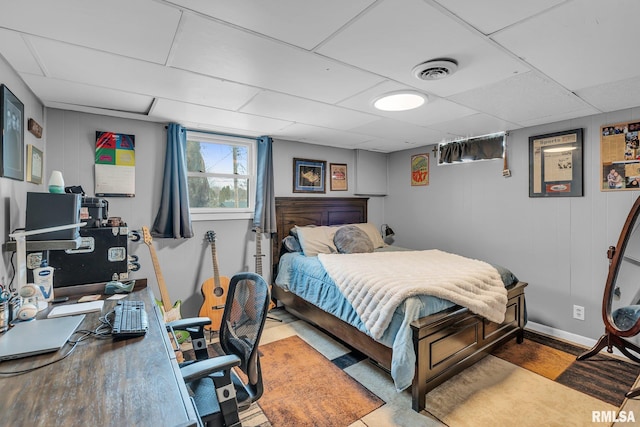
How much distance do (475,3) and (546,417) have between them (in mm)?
2388

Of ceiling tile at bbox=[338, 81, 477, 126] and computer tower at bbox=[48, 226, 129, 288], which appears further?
ceiling tile at bbox=[338, 81, 477, 126]

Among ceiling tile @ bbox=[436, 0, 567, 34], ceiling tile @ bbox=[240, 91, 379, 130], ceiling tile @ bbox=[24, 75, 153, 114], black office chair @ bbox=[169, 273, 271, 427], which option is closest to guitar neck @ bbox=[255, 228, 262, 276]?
ceiling tile @ bbox=[240, 91, 379, 130]

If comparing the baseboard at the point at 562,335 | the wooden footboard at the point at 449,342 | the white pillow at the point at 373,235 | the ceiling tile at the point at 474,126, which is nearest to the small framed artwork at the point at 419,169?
the ceiling tile at the point at 474,126

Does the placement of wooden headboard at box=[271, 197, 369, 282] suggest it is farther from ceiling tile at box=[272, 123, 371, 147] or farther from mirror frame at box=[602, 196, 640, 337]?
mirror frame at box=[602, 196, 640, 337]

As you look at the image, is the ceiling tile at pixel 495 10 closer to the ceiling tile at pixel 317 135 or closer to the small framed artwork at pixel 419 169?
the ceiling tile at pixel 317 135

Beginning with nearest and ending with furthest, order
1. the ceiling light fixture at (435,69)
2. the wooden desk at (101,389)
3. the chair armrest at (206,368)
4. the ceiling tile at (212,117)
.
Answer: the wooden desk at (101,389) < the chair armrest at (206,368) < the ceiling light fixture at (435,69) < the ceiling tile at (212,117)

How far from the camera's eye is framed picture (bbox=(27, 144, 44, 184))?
6.71ft

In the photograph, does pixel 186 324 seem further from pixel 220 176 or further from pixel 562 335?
pixel 562 335

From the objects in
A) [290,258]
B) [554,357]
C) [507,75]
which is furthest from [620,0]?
[290,258]

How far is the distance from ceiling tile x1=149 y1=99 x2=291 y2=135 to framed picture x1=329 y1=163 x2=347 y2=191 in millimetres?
1267


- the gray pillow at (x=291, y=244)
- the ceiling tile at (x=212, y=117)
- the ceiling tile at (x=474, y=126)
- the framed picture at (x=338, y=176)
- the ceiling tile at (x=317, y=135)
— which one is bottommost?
the gray pillow at (x=291, y=244)

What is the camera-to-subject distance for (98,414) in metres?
0.85

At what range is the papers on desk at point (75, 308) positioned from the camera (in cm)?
158

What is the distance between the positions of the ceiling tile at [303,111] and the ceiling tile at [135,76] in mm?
141
